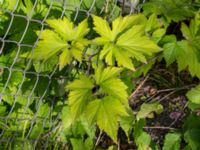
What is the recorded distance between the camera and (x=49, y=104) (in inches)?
93.0

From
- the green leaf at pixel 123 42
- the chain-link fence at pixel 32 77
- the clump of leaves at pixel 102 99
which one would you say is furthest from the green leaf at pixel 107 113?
the chain-link fence at pixel 32 77

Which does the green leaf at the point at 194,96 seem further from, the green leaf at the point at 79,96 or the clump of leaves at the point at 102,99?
the green leaf at the point at 79,96

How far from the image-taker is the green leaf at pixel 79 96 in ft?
6.50

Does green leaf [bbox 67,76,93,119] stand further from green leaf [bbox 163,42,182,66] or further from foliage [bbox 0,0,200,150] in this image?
green leaf [bbox 163,42,182,66]

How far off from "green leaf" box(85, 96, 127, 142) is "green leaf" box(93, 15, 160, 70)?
0.54ft

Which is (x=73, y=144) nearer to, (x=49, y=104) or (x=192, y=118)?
(x=49, y=104)

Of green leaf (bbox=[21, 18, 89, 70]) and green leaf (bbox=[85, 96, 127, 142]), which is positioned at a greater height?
green leaf (bbox=[21, 18, 89, 70])

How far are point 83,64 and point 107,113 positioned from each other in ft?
1.53

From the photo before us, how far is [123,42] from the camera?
196cm

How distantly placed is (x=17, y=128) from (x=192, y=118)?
0.87 meters

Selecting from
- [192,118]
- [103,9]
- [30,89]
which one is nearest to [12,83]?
[30,89]

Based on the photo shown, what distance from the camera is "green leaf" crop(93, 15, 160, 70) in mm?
1942

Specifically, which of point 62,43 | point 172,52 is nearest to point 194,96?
point 172,52

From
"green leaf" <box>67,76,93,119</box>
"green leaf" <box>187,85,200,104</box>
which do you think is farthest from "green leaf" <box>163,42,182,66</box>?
"green leaf" <box>67,76,93,119</box>
